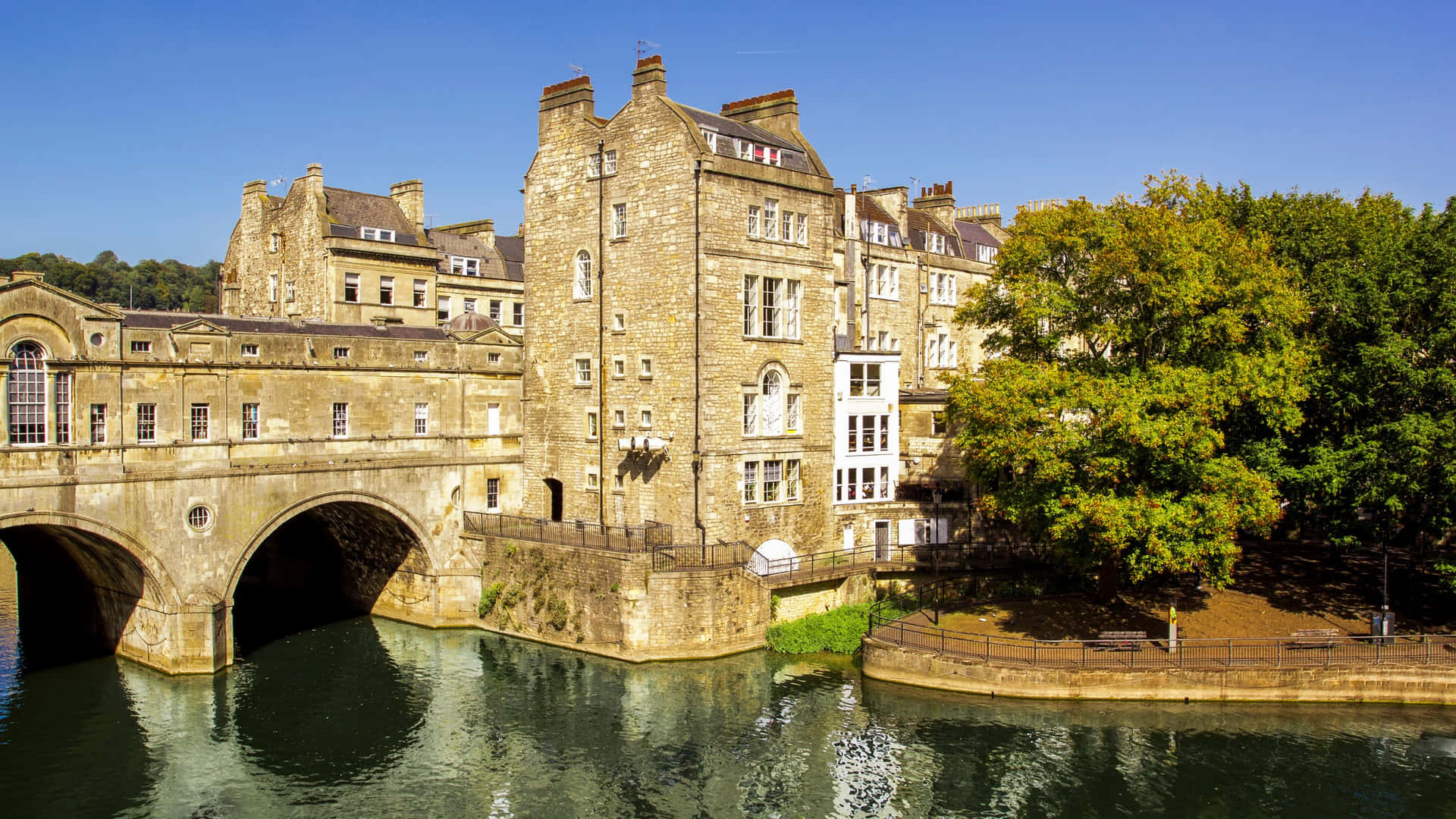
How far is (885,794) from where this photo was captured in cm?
2731

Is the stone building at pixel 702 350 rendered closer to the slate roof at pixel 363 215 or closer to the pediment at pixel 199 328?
the pediment at pixel 199 328

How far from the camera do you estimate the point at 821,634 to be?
3897 centimetres

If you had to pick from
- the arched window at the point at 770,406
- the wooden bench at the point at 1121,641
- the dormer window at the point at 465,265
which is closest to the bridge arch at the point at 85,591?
the arched window at the point at 770,406

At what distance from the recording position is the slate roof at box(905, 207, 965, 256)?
59781 millimetres

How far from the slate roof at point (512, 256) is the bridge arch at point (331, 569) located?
18142 mm

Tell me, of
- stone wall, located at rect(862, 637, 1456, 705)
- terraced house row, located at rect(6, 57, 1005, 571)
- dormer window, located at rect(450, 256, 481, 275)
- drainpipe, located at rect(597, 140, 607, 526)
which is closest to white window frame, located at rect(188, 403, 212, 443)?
terraced house row, located at rect(6, 57, 1005, 571)

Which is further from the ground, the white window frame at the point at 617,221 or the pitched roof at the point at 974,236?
the pitched roof at the point at 974,236

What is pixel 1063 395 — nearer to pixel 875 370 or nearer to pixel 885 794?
pixel 875 370

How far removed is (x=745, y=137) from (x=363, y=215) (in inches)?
875

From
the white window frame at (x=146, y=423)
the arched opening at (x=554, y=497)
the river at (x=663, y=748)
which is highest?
the white window frame at (x=146, y=423)

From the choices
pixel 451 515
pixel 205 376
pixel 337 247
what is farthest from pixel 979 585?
pixel 337 247

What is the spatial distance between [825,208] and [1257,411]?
53.4 ft

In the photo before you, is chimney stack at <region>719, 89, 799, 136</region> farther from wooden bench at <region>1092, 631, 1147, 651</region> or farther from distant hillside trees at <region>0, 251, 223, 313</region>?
distant hillside trees at <region>0, 251, 223, 313</region>

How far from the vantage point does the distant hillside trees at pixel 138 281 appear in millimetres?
122938
